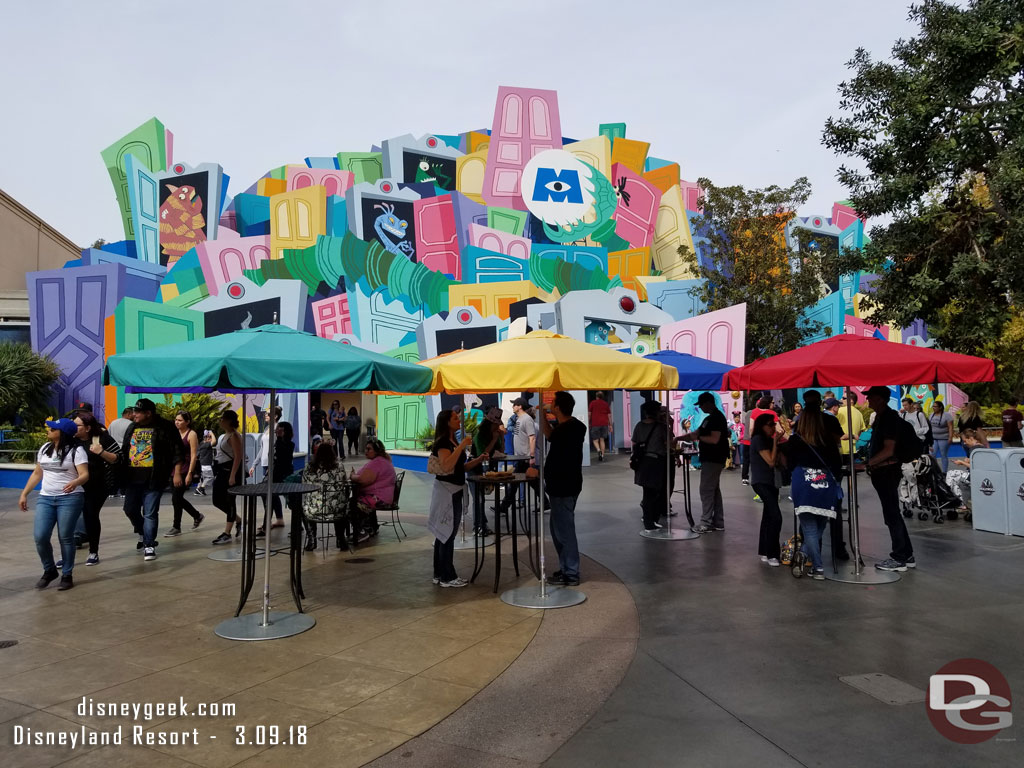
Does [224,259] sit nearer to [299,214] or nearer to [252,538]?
[299,214]

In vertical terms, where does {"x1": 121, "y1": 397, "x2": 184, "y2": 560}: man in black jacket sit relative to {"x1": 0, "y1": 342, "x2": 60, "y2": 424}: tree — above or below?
below

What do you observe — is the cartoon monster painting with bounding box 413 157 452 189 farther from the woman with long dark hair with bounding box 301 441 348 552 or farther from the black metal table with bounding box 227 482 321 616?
the black metal table with bounding box 227 482 321 616

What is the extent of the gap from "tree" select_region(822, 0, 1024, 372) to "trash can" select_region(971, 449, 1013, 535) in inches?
159

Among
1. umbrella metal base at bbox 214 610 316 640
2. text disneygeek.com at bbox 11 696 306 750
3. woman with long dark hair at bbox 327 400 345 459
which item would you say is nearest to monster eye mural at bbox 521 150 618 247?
woman with long dark hair at bbox 327 400 345 459

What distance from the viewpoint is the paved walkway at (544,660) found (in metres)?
3.44

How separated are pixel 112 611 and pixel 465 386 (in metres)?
3.62

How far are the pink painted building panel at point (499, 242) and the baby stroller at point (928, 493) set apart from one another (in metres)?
22.0

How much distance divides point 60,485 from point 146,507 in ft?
5.54

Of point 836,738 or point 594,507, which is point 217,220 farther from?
point 836,738

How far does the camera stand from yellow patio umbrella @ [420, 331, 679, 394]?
518 centimetres

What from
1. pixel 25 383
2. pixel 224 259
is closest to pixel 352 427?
pixel 25 383

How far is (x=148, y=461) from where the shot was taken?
7.93 m

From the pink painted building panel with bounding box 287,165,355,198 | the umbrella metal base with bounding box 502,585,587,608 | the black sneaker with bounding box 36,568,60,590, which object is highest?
the pink painted building panel with bounding box 287,165,355,198

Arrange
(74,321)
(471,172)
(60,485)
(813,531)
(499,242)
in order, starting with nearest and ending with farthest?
(60,485) < (813,531) < (74,321) < (499,242) < (471,172)
